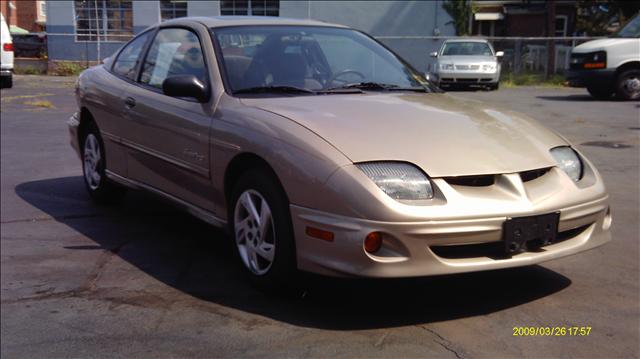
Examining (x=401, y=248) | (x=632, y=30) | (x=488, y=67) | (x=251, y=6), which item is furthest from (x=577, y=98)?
(x=401, y=248)

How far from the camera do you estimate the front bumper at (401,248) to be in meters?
3.70

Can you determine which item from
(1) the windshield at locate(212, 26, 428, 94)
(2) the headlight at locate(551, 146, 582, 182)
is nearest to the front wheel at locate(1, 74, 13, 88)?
(1) the windshield at locate(212, 26, 428, 94)

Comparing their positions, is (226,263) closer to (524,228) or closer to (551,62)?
(524,228)

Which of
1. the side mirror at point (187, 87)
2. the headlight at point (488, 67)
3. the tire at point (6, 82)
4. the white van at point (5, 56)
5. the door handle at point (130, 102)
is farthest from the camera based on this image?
the headlight at point (488, 67)

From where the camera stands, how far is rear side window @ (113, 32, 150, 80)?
6164 mm

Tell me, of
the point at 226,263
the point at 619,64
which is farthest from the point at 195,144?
the point at 619,64

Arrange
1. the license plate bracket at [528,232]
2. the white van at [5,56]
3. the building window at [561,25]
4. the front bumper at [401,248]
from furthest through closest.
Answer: the building window at [561,25] → the white van at [5,56] → the license plate bracket at [528,232] → the front bumper at [401,248]

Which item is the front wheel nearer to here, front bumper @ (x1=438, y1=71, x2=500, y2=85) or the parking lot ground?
front bumper @ (x1=438, y1=71, x2=500, y2=85)

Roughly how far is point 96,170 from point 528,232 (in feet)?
13.2

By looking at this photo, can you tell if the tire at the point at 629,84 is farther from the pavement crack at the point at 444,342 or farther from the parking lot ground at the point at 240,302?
the pavement crack at the point at 444,342

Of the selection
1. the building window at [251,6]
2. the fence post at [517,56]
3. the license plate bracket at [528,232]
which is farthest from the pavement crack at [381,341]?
the building window at [251,6]

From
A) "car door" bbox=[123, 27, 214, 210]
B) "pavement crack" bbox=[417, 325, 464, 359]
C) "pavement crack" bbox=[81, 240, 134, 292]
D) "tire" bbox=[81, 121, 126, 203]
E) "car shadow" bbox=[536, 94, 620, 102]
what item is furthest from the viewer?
"car shadow" bbox=[536, 94, 620, 102]

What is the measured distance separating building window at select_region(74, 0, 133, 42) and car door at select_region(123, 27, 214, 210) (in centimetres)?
2287

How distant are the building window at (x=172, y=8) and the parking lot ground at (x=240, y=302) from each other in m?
22.6
